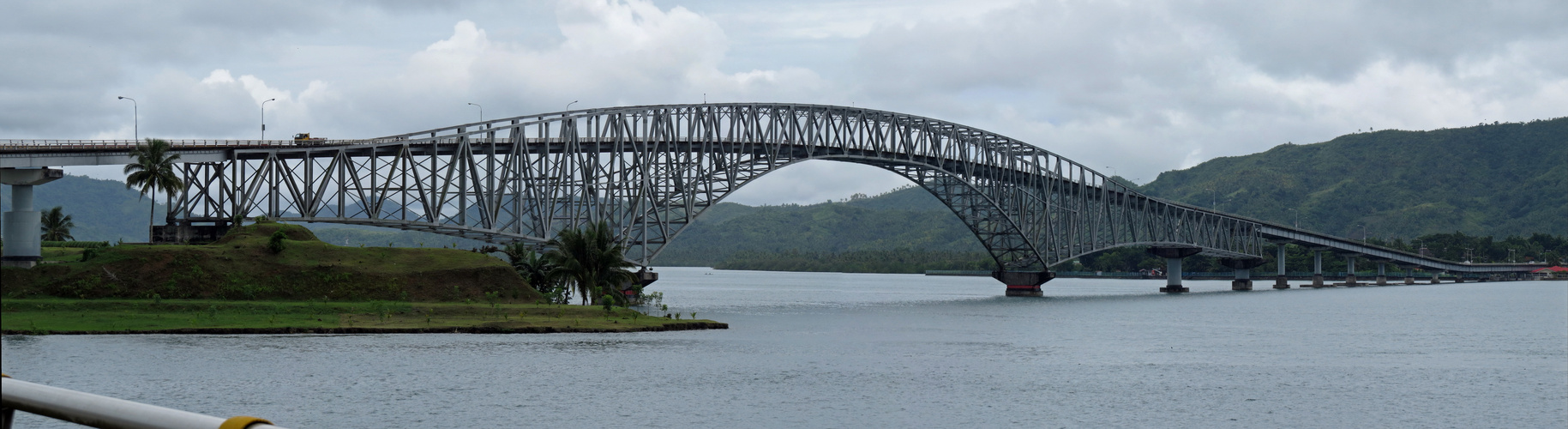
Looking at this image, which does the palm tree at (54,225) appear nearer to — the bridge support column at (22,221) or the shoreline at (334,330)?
the bridge support column at (22,221)

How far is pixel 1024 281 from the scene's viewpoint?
173 metres

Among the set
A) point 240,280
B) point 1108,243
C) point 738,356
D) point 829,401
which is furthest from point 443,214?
point 1108,243

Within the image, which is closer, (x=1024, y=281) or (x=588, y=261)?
(x=588, y=261)

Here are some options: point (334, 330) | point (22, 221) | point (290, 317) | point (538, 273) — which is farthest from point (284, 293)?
point (538, 273)

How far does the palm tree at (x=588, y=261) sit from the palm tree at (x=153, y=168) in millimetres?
25581

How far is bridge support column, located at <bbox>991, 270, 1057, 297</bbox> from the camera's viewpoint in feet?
564

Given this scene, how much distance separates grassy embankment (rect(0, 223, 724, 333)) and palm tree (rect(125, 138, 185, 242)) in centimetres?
529

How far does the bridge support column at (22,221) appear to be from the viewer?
218ft

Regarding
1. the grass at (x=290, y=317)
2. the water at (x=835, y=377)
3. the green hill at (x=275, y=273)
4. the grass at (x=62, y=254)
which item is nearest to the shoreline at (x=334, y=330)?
the grass at (x=290, y=317)

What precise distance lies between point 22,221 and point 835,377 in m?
44.7

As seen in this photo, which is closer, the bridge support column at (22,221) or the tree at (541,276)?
the bridge support column at (22,221)

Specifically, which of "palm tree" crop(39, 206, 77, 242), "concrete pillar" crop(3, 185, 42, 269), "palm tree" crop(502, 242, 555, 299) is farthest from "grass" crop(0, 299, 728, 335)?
"palm tree" crop(39, 206, 77, 242)

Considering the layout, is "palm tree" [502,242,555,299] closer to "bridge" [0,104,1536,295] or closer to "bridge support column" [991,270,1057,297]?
"bridge" [0,104,1536,295]

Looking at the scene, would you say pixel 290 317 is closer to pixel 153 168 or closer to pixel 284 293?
pixel 284 293
